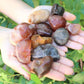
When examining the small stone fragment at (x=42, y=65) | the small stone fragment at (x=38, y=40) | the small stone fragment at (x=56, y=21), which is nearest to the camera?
the small stone fragment at (x=42, y=65)

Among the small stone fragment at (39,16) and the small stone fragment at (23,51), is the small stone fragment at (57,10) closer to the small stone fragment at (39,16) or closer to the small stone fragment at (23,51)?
the small stone fragment at (39,16)

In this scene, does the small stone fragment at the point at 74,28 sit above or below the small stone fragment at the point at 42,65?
above

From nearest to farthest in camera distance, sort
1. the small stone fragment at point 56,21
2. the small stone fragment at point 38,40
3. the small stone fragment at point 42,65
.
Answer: the small stone fragment at point 42,65
the small stone fragment at point 38,40
the small stone fragment at point 56,21

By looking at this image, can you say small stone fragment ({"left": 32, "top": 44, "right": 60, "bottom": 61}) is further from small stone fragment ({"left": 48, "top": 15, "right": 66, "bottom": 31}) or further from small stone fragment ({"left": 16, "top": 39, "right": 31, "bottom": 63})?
small stone fragment ({"left": 48, "top": 15, "right": 66, "bottom": 31})

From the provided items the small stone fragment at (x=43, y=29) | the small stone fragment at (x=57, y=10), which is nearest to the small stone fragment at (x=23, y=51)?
the small stone fragment at (x=43, y=29)

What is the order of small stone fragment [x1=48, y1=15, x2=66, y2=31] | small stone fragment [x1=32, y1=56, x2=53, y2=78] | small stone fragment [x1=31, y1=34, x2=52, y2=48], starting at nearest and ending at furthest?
small stone fragment [x1=32, y1=56, x2=53, y2=78], small stone fragment [x1=31, y1=34, x2=52, y2=48], small stone fragment [x1=48, y1=15, x2=66, y2=31]

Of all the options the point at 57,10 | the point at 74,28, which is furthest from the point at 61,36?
the point at 57,10

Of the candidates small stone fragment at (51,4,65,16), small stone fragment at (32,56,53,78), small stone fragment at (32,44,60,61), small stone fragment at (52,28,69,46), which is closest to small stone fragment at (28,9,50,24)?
small stone fragment at (51,4,65,16)
